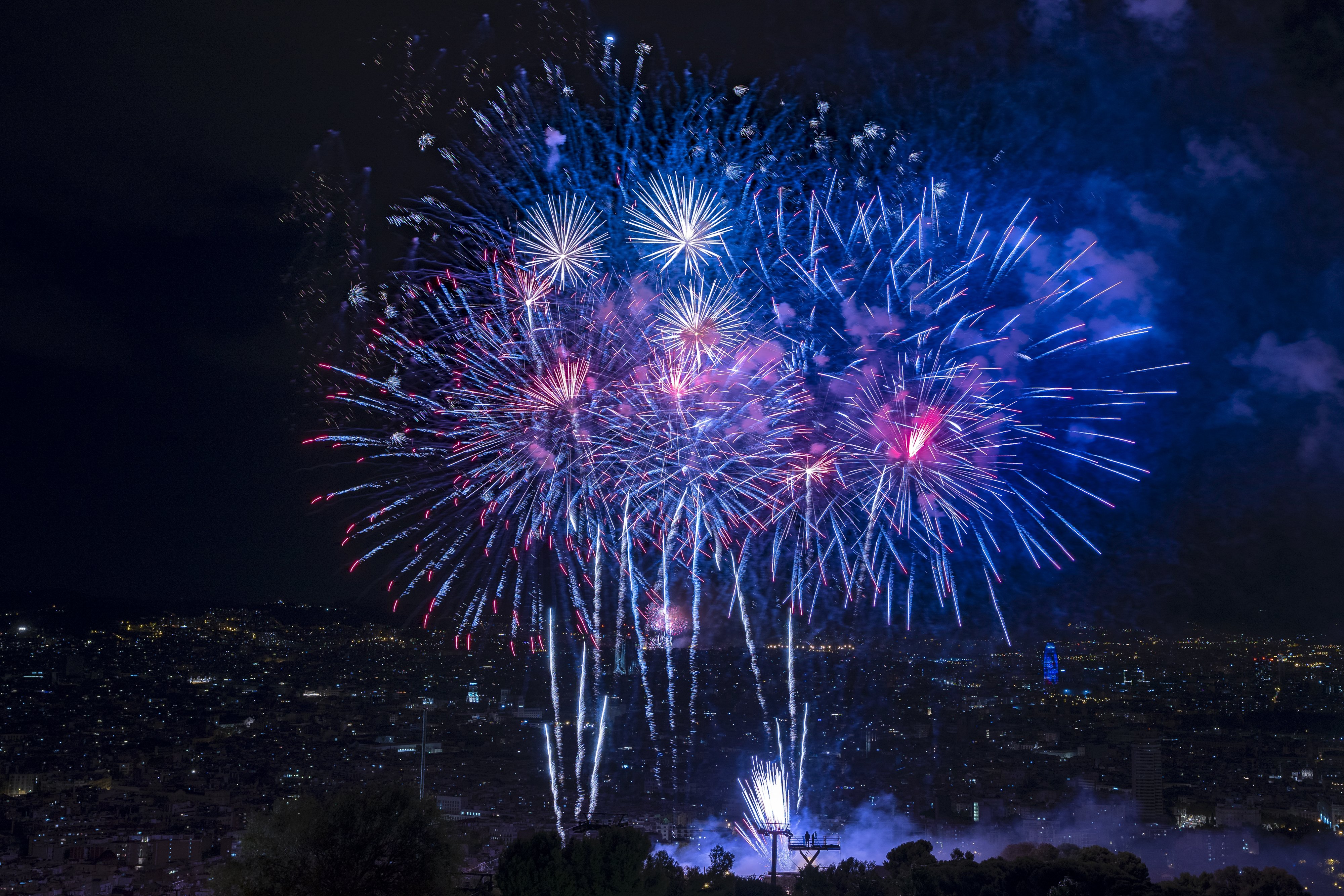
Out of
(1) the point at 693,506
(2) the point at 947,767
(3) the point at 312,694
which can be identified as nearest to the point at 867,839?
(2) the point at 947,767

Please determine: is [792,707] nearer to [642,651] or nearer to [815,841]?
[815,841]

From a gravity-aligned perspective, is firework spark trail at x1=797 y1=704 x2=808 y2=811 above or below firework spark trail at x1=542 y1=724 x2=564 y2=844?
above

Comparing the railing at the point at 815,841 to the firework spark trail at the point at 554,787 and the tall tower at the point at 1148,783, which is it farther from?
the tall tower at the point at 1148,783

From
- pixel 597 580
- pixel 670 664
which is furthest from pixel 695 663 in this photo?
pixel 597 580

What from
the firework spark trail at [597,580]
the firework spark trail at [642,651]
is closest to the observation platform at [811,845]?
the firework spark trail at [642,651]

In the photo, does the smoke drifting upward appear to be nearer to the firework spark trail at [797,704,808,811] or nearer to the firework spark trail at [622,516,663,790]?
the firework spark trail at [797,704,808,811]

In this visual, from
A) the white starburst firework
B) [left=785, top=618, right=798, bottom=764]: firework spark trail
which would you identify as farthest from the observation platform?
the white starburst firework

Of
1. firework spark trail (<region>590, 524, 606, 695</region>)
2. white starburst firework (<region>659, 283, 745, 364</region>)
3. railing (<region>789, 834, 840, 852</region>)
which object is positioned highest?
white starburst firework (<region>659, 283, 745, 364</region>)
